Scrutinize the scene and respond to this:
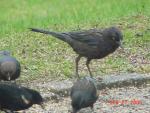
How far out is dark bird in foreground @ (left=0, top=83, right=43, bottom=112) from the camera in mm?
8117

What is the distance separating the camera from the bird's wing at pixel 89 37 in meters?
9.67

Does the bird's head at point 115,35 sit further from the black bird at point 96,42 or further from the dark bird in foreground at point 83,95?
the dark bird in foreground at point 83,95

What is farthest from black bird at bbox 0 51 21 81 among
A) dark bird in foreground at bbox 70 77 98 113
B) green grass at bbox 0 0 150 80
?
dark bird in foreground at bbox 70 77 98 113

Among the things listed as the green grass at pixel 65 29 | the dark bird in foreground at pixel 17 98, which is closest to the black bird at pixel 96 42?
the green grass at pixel 65 29

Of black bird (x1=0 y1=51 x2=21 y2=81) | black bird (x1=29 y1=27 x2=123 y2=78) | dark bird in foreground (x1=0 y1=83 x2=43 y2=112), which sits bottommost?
dark bird in foreground (x1=0 y1=83 x2=43 y2=112)

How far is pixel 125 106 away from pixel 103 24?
180 inches

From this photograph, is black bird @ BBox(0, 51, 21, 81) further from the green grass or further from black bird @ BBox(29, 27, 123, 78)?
black bird @ BBox(29, 27, 123, 78)

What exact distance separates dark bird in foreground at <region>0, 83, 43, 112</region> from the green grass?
1.92 meters

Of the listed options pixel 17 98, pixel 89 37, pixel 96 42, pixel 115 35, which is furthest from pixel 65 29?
pixel 17 98

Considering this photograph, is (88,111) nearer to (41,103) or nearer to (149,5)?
(41,103)

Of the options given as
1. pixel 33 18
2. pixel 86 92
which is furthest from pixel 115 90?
pixel 33 18

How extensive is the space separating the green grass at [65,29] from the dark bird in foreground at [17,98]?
1917 mm

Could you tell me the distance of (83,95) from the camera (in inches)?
319

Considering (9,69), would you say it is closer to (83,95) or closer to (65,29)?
(83,95)
